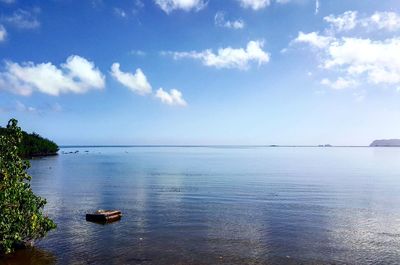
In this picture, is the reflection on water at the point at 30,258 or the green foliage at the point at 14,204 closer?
the green foliage at the point at 14,204

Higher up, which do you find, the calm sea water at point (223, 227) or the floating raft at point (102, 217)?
the floating raft at point (102, 217)

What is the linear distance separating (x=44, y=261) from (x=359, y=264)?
72.9 ft

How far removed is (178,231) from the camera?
36688 millimetres

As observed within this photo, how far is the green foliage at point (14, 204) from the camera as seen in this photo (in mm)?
27141

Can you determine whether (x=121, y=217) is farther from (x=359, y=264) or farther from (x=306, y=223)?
(x=359, y=264)

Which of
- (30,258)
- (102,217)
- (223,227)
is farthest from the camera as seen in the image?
(102,217)

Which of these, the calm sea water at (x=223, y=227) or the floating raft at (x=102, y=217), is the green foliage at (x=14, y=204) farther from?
the floating raft at (x=102, y=217)

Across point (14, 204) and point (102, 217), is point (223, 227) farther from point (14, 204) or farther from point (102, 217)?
point (14, 204)

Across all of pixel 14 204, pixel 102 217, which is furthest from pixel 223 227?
pixel 14 204

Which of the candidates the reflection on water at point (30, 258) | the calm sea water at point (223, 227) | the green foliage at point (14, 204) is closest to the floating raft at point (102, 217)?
the calm sea water at point (223, 227)

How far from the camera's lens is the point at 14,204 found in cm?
2814

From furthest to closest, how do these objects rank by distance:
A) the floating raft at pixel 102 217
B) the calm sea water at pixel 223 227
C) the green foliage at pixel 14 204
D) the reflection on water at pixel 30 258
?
the floating raft at pixel 102 217
the calm sea water at pixel 223 227
the reflection on water at pixel 30 258
the green foliage at pixel 14 204

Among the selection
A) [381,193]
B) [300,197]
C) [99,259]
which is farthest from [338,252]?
[381,193]

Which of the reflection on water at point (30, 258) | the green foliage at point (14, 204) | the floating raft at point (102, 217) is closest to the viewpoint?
the green foliage at point (14, 204)
